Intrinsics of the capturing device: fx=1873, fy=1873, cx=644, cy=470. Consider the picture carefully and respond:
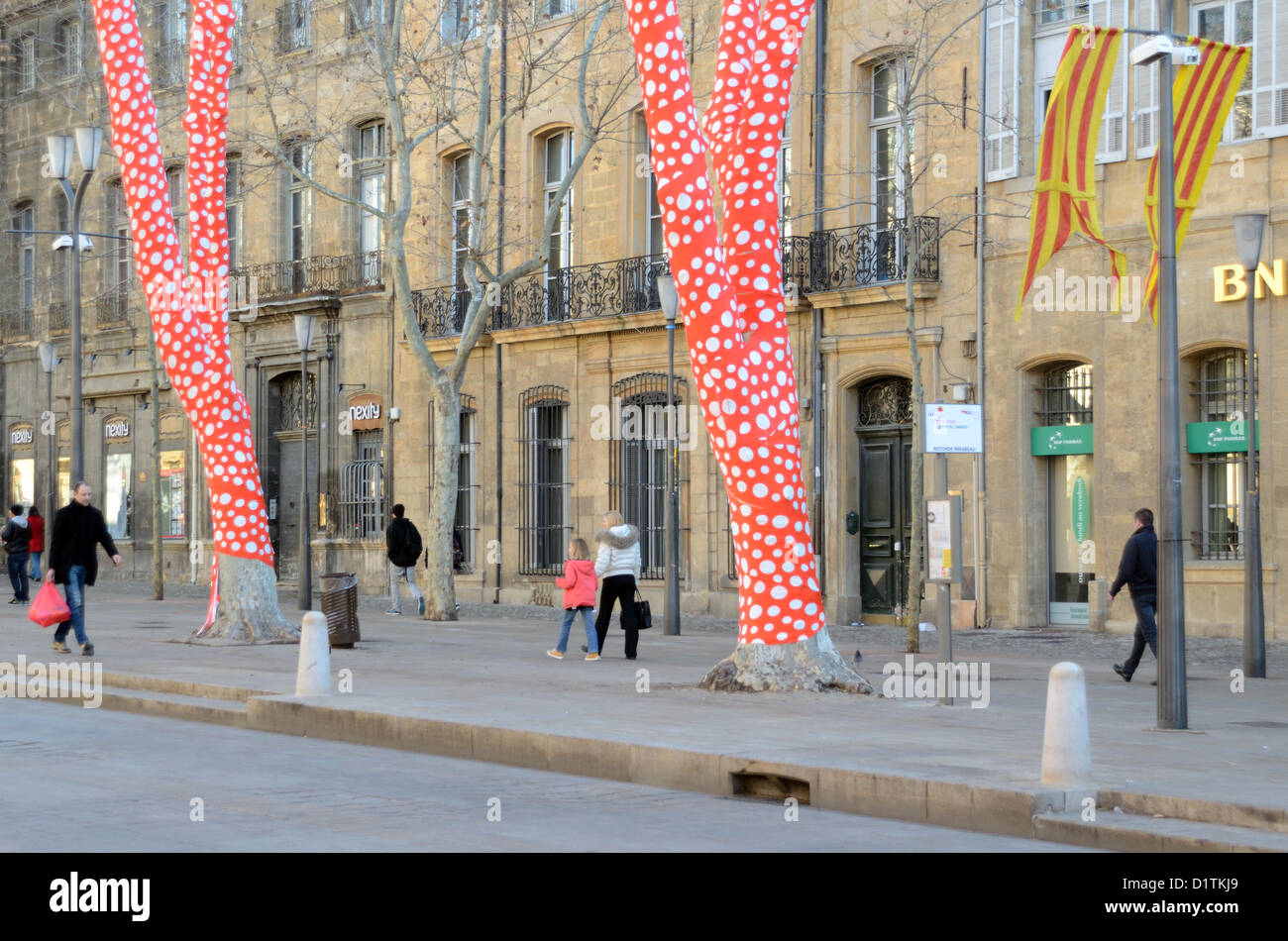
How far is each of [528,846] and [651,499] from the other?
2189cm

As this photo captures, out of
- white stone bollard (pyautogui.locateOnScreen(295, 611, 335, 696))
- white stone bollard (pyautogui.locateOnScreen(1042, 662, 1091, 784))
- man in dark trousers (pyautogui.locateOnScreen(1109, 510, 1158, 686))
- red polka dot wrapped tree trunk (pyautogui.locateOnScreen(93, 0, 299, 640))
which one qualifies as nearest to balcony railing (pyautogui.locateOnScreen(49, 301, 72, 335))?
red polka dot wrapped tree trunk (pyautogui.locateOnScreen(93, 0, 299, 640))

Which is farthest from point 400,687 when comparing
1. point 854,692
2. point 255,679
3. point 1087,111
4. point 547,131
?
point 547,131

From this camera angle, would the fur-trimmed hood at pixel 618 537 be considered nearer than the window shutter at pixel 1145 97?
Yes

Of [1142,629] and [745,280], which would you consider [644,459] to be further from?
[745,280]

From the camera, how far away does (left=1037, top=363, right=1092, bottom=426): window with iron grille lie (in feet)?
81.4

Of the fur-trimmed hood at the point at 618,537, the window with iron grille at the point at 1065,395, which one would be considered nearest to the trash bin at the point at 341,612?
the fur-trimmed hood at the point at 618,537

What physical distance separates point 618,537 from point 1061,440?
7659 millimetres

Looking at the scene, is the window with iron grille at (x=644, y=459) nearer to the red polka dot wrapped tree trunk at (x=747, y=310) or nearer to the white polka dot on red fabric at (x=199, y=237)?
the white polka dot on red fabric at (x=199, y=237)

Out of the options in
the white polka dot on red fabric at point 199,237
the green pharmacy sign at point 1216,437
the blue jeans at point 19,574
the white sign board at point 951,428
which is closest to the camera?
the white sign board at point 951,428

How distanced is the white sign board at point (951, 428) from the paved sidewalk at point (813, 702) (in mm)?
2039

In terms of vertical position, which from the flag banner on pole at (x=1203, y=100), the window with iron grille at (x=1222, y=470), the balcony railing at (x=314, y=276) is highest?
the balcony railing at (x=314, y=276)

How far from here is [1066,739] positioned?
32.7 ft

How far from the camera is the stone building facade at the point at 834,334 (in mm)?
23500

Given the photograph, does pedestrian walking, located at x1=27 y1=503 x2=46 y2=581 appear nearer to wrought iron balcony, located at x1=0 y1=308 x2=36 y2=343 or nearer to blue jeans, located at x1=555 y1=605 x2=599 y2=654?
wrought iron balcony, located at x1=0 y1=308 x2=36 y2=343
